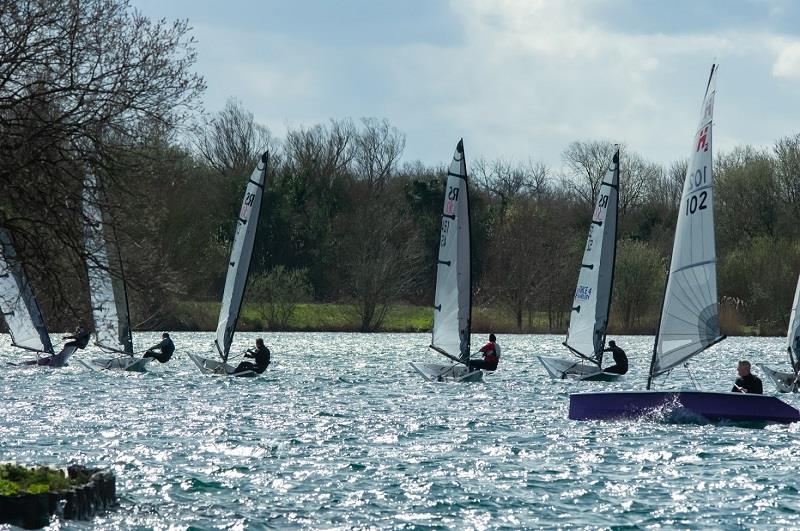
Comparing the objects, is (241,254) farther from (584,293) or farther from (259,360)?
(584,293)

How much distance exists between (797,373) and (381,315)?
3957 centimetres

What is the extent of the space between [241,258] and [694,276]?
569 inches

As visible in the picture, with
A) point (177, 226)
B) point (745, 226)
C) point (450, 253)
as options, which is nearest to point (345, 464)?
point (450, 253)

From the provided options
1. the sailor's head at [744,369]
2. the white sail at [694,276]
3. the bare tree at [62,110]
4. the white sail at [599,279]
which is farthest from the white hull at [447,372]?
the bare tree at [62,110]

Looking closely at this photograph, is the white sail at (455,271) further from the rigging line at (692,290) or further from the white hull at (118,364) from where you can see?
the rigging line at (692,290)

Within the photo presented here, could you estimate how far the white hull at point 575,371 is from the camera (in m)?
33.5

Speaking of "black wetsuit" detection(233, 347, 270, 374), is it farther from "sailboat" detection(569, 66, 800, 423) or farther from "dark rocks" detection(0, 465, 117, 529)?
"dark rocks" detection(0, 465, 117, 529)

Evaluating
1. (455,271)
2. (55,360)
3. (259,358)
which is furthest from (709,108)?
(55,360)

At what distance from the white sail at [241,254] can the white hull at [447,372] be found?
15.5ft

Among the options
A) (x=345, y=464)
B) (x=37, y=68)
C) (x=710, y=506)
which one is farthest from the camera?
(x=345, y=464)

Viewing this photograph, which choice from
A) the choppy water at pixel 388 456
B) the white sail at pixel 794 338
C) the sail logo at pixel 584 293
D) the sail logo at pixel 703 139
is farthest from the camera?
the sail logo at pixel 584 293

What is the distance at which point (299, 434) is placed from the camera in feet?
70.6

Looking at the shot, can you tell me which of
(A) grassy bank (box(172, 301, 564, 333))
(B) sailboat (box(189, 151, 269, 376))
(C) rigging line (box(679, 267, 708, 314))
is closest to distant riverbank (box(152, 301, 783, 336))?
(A) grassy bank (box(172, 301, 564, 333))

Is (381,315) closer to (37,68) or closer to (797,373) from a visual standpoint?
(797,373)
